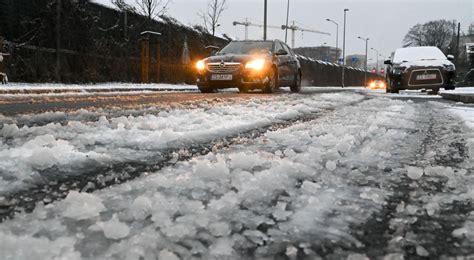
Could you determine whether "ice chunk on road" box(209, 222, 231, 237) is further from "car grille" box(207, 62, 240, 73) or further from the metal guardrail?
the metal guardrail

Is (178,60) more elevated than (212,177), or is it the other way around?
(178,60)

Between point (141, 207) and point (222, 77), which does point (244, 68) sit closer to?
point (222, 77)

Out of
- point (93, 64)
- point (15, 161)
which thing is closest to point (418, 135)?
point (15, 161)

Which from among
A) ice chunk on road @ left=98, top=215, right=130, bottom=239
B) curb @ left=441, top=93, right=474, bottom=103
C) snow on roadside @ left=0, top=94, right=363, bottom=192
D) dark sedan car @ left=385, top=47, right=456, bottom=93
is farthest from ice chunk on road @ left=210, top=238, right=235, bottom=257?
dark sedan car @ left=385, top=47, right=456, bottom=93

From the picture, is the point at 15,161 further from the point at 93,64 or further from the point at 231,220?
the point at 93,64

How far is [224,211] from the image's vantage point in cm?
95

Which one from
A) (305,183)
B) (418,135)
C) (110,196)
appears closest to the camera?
(110,196)

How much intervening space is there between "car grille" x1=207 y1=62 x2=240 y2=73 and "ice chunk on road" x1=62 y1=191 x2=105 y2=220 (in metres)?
7.97

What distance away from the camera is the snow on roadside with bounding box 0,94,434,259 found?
2.43 ft

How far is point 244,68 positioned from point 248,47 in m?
1.16

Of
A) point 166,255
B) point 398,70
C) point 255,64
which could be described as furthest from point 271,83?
point 166,255

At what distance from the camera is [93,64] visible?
46.7ft

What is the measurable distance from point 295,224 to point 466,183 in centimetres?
75

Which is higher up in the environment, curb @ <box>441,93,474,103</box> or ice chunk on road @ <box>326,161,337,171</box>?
curb @ <box>441,93,474,103</box>
